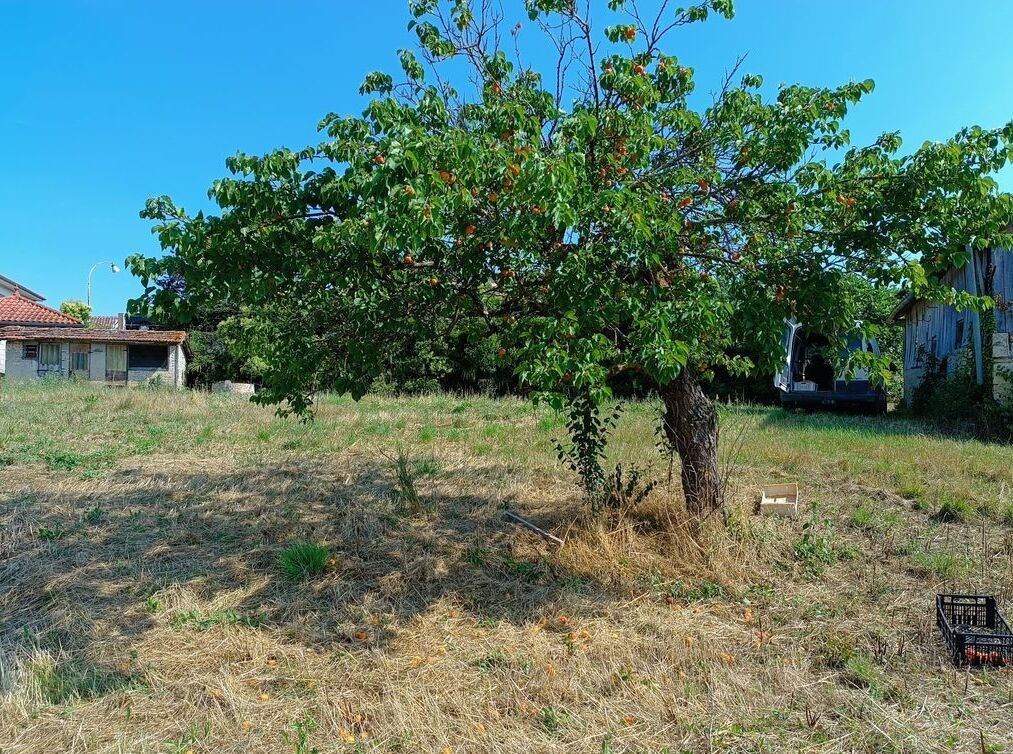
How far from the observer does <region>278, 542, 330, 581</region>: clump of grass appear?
Answer: 16.6ft

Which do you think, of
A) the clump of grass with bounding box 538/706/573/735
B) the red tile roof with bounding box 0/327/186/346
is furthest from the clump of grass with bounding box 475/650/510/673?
the red tile roof with bounding box 0/327/186/346

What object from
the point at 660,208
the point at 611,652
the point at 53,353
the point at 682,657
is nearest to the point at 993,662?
the point at 682,657

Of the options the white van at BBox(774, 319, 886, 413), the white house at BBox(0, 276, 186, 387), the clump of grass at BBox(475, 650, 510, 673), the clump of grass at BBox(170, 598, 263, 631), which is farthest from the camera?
the white house at BBox(0, 276, 186, 387)

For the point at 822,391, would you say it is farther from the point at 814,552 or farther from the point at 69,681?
the point at 69,681

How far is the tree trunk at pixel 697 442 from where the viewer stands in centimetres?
543

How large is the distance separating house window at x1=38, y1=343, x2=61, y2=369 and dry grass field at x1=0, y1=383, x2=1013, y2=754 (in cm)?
2476

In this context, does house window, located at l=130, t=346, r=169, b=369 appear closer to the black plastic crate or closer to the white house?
the white house

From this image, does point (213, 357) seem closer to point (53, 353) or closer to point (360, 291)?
point (53, 353)

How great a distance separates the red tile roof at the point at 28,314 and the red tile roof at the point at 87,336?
0.97 m

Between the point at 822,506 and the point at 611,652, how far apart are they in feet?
11.9

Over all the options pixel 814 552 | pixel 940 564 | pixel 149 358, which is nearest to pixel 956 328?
pixel 940 564

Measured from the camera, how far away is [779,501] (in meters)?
6.28

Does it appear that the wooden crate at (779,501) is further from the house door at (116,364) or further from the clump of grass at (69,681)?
the house door at (116,364)

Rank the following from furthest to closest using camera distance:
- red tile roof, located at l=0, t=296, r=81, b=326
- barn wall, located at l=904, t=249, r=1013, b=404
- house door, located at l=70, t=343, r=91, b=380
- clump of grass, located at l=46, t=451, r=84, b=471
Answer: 1. red tile roof, located at l=0, t=296, r=81, b=326
2. house door, located at l=70, t=343, r=91, b=380
3. barn wall, located at l=904, t=249, r=1013, b=404
4. clump of grass, located at l=46, t=451, r=84, b=471
